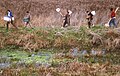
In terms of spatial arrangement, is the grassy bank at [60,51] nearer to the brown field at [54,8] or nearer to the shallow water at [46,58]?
the shallow water at [46,58]

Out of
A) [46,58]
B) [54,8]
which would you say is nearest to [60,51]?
[46,58]

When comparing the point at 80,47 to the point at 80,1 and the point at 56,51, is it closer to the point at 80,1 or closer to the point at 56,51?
the point at 56,51

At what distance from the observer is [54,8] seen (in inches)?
1129

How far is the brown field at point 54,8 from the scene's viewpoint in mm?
26781

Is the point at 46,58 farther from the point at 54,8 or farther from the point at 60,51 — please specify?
the point at 54,8

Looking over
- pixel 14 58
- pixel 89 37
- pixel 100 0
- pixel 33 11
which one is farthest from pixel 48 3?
pixel 14 58

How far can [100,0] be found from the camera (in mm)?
29844

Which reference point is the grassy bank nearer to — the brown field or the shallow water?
the shallow water

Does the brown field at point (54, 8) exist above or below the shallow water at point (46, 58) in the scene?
above

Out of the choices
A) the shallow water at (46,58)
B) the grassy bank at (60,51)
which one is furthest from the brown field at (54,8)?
the shallow water at (46,58)

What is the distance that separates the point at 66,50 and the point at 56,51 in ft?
1.54

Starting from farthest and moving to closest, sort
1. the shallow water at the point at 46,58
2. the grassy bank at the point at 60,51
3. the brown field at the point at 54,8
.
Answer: the brown field at the point at 54,8 < the shallow water at the point at 46,58 < the grassy bank at the point at 60,51

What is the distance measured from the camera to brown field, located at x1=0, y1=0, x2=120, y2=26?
2678 cm

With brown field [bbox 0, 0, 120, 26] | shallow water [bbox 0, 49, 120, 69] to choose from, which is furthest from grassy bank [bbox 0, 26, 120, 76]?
brown field [bbox 0, 0, 120, 26]
